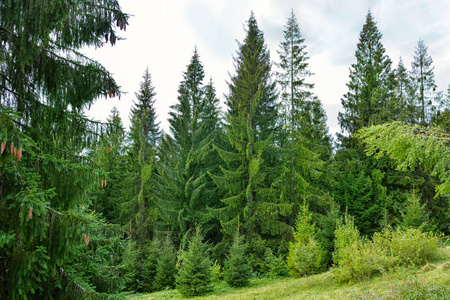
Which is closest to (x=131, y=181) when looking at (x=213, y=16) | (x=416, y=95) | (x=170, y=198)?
(x=170, y=198)

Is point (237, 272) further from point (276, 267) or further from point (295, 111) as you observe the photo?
point (295, 111)

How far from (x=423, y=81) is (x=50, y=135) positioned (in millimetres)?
25536

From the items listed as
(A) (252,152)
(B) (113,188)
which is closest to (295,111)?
(A) (252,152)

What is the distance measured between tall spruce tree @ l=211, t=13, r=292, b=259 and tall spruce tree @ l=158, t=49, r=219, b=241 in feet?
6.24

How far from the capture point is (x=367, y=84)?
19.2 metres

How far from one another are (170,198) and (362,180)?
41.6 ft

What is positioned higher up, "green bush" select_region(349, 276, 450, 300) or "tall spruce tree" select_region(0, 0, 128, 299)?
"tall spruce tree" select_region(0, 0, 128, 299)

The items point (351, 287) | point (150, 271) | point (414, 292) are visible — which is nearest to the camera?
point (414, 292)

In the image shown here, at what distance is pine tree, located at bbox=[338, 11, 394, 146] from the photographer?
19.0 m

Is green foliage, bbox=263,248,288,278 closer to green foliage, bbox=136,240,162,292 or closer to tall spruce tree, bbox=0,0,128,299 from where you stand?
green foliage, bbox=136,240,162,292

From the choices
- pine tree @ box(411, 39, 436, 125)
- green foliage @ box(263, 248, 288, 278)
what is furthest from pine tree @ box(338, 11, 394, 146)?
green foliage @ box(263, 248, 288, 278)

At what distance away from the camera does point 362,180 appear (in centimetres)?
1803

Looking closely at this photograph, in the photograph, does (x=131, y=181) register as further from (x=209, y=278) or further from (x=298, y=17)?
(x=298, y=17)

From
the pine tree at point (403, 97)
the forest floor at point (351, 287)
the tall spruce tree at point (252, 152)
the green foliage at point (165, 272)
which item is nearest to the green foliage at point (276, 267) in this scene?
the forest floor at point (351, 287)
